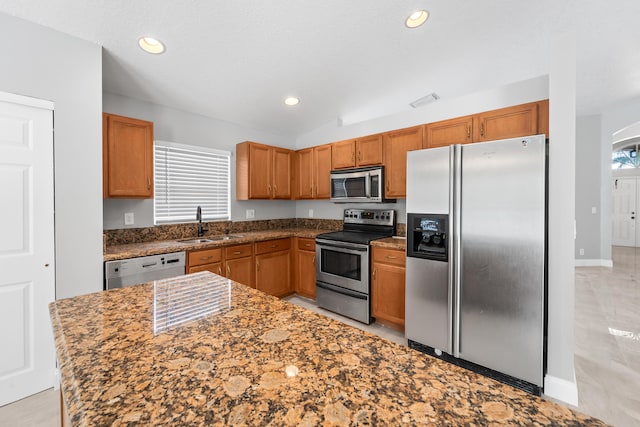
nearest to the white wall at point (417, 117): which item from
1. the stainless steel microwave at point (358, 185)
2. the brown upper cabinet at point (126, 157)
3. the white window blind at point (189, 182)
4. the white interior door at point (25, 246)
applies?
the stainless steel microwave at point (358, 185)

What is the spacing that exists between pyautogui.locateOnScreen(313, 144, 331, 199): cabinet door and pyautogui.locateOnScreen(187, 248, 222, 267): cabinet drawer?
5.51 ft

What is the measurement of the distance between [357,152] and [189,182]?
2248 mm

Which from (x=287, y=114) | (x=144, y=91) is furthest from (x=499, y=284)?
(x=144, y=91)

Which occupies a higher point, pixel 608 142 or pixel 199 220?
pixel 608 142

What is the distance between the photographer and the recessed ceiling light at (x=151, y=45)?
211 centimetres

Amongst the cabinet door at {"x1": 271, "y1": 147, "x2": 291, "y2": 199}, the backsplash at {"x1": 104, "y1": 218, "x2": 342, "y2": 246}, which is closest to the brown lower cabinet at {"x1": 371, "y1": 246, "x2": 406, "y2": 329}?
the backsplash at {"x1": 104, "y1": 218, "x2": 342, "y2": 246}

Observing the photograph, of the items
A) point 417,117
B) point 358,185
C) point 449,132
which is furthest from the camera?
point 358,185

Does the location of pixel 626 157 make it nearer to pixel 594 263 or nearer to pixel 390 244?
pixel 594 263

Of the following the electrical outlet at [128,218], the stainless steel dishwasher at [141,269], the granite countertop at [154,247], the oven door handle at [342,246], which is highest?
the electrical outlet at [128,218]

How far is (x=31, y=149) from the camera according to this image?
1916 millimetres

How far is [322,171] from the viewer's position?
3994mm

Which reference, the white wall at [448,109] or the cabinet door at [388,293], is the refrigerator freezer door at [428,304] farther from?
the white wall at [448,109]

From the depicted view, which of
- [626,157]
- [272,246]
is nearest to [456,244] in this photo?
[272,246]

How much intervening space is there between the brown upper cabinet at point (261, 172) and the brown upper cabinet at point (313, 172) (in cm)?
21
